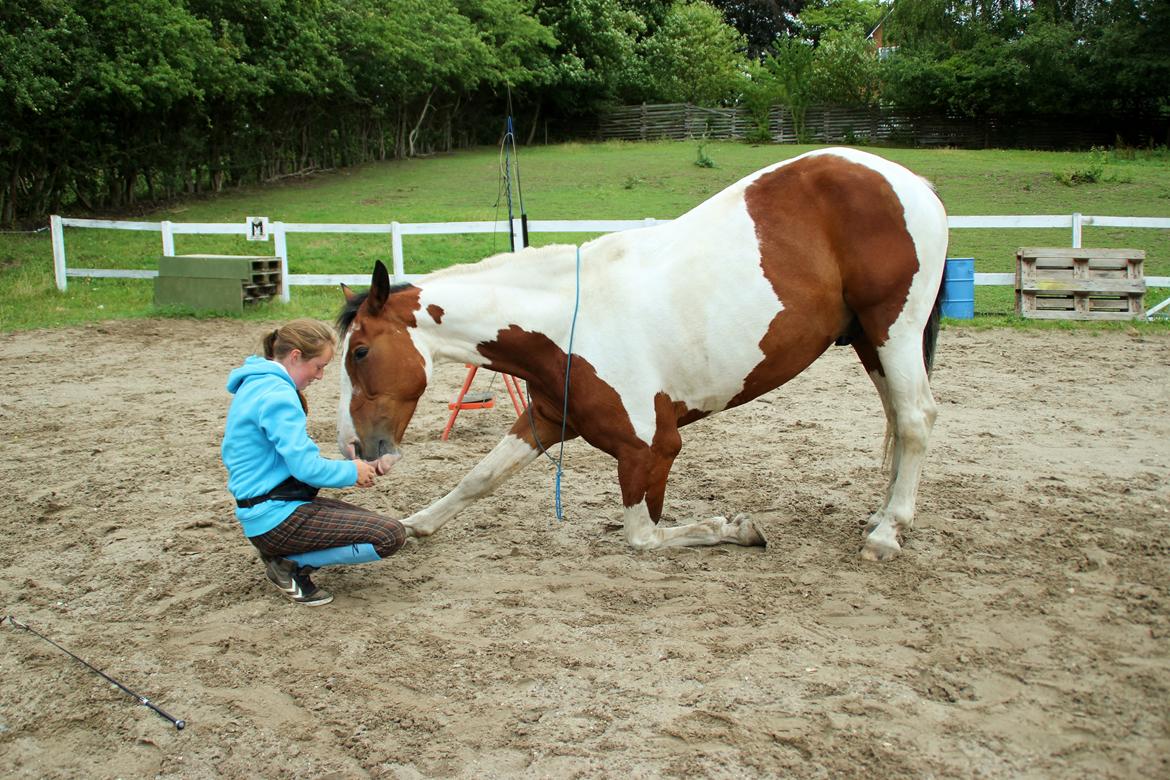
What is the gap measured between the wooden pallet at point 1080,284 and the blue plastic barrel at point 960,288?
74 cm

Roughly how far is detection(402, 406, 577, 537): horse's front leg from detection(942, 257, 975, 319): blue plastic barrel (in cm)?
649

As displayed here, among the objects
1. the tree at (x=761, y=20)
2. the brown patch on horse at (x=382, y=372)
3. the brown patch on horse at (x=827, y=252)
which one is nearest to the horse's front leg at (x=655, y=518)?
the brown patch on horse at (x=827, y=252)

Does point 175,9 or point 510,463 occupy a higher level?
point 175,9

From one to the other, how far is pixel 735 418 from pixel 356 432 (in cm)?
375

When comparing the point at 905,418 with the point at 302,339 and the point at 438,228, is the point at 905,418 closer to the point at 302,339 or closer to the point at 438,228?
the point at 302,339

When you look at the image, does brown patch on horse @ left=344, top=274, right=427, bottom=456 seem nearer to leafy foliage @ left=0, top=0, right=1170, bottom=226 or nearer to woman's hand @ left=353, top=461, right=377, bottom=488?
woman's hand @ left=353, top=461, right=377, bottom=488

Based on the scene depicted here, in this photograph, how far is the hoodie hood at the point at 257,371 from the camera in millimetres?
3807

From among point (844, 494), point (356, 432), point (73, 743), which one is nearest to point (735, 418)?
point (844, 494)

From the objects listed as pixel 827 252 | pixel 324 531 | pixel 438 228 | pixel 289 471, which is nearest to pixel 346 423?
pixel 289 471

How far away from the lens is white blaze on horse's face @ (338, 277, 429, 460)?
166 inches

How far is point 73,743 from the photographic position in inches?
118

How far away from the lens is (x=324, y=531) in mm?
3939

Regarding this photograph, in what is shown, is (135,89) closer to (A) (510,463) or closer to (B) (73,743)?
(A) (510,463)

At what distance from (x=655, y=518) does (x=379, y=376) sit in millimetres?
1488
